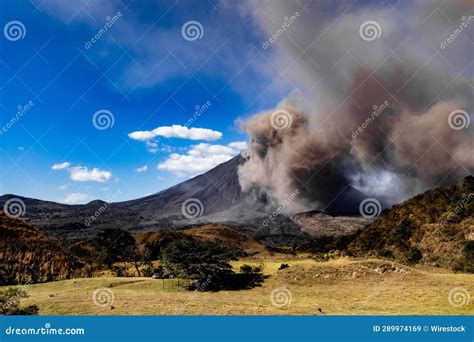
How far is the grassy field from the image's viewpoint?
32438mm

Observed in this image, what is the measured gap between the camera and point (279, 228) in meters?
172

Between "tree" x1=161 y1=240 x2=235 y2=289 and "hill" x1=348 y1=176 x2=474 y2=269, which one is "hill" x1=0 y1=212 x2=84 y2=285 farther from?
"hill" x1=348 y1=176 x2=474 y2=269

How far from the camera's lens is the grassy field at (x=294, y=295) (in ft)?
106

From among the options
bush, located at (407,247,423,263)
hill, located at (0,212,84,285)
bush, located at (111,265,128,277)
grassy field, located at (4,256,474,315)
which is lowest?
grassy field, located at (4,256,474,315)

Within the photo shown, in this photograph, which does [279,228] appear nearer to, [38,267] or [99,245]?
[99,245]

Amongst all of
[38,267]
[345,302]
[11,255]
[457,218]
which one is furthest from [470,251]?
[11,255]

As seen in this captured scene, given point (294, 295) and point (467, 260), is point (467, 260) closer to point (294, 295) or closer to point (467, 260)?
point (467, 260)

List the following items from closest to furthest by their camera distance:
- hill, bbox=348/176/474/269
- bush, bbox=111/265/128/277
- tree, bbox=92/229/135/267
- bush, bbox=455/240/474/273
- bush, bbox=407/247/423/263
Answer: bush, bbox=455/240/474/273 → bush, bbox=111/265/128/277 → bush, bbox=407/247/423/263 → hill, bbox=348/176/474/269 → tree, bbox=92/229/135/267

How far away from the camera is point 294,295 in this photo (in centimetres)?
4041

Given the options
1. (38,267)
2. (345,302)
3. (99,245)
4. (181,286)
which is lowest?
(345,302)

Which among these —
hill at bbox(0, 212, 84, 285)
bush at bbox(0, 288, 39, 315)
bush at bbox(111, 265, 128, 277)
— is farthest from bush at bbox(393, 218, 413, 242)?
bush at bbox(0, 288, 39, 315)

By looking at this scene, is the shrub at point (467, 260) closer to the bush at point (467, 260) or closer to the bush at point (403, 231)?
the bush at point (467, 260)

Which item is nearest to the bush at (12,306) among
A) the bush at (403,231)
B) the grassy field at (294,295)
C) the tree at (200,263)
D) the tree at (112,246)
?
Answer: the grassy field at (294,295)

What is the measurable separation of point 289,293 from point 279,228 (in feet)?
433
